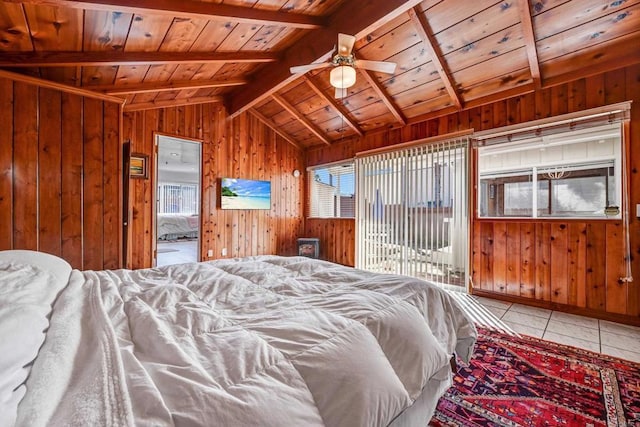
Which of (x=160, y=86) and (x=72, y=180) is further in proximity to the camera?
(x=160, y=86)

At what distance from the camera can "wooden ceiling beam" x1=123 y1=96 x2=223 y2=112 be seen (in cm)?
392

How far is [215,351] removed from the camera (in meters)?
0.79

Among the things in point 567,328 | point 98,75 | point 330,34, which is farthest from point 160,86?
point 567,328

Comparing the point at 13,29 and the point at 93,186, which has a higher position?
the point at 13,29

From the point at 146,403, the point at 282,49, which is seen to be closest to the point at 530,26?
the point at 282,49

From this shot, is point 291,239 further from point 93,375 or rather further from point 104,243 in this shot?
point 93,375

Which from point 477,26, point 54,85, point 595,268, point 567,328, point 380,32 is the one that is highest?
point 380,32

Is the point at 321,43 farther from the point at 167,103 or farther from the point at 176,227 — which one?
the point at 176,227

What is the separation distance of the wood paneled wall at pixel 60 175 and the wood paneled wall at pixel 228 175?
104 centimetres

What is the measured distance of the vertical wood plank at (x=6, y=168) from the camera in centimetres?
239

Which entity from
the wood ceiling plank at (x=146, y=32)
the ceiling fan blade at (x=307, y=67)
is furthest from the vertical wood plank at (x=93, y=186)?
the ceiling fan blade at (x=307, y=67)

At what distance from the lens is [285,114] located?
5.02m

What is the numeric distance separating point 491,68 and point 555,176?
145 centimetres

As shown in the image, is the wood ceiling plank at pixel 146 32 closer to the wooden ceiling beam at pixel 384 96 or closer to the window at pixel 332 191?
the wooden ceiling beam at pixel 384 96
